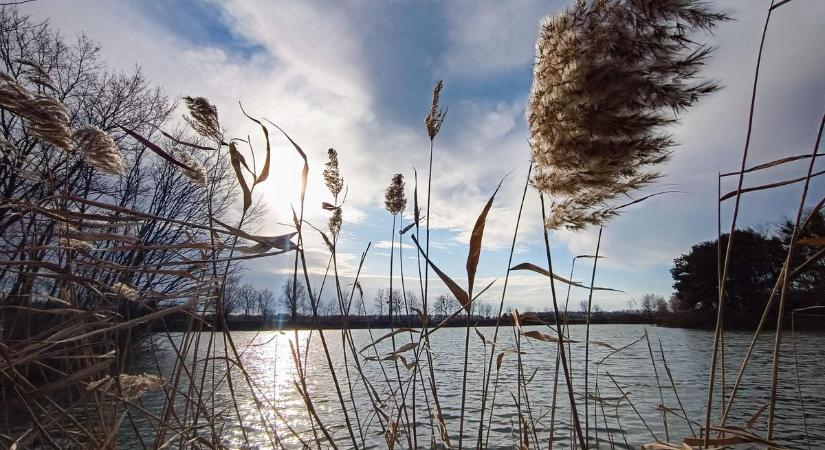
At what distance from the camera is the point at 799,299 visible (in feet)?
105

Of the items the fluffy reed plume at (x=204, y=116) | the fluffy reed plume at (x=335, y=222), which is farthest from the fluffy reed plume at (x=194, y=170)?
the fluffy reed plume at (x=335, y=222)

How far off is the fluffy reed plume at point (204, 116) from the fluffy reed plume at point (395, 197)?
1292 millimetres

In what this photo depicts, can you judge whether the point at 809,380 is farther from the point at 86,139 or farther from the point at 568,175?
the point at 86,139

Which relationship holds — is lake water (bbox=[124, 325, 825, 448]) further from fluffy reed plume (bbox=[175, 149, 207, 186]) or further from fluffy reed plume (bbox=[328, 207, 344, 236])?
fluffy reed plume (bbox=[175, 149, 207, 186])

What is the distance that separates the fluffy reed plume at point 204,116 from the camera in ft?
6.48

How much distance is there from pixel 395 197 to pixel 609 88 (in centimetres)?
176

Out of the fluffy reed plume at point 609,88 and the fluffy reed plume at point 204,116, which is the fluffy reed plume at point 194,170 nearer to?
the fluffy reed plume at point 204,116

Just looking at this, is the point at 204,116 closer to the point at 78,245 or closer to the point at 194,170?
the point at 194,170

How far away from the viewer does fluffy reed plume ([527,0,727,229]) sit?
145cm

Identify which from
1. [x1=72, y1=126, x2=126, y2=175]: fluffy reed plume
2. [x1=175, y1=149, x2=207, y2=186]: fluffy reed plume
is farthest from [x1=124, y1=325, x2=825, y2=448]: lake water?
[x1=72, y1=126, x2=126, y2=175]: fluffy reed plume

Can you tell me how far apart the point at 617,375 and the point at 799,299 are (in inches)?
1142

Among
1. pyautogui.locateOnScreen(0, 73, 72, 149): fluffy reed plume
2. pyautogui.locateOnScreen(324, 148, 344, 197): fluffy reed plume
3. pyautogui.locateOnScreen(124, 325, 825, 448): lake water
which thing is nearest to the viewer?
pyautogui.locateOnScreen(0, 73, 72, 149): fluffy reed plume

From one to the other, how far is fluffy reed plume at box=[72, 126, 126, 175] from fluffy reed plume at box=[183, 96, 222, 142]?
1.25ft

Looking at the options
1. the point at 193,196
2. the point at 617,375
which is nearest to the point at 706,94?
the point at 617,375
